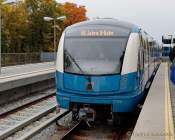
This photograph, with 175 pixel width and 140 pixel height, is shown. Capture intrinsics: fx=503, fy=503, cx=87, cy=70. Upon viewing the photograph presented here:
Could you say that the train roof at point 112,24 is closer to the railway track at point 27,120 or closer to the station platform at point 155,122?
the station platform at point 155,122

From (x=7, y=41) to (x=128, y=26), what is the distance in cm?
5033

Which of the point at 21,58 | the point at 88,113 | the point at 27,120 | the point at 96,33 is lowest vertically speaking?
the point at 21,58

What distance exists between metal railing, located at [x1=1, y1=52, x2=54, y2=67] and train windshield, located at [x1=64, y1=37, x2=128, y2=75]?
3639 cm

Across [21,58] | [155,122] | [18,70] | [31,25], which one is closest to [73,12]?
[31,25]

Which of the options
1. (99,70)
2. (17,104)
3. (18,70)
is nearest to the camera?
Result: (99,70)

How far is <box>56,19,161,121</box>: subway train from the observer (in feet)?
39.8

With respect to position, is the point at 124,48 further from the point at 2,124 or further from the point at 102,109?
the point at 2,124

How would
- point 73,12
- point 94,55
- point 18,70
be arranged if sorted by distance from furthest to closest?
point 73,12
point 18,70
point 94,55

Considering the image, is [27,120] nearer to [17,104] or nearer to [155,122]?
[155,122]

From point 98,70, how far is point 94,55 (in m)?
0.56

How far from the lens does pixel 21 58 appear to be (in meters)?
54.8

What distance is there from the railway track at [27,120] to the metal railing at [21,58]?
31.6 metres

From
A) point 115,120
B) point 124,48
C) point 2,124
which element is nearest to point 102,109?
point 115,120

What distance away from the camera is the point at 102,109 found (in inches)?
493
